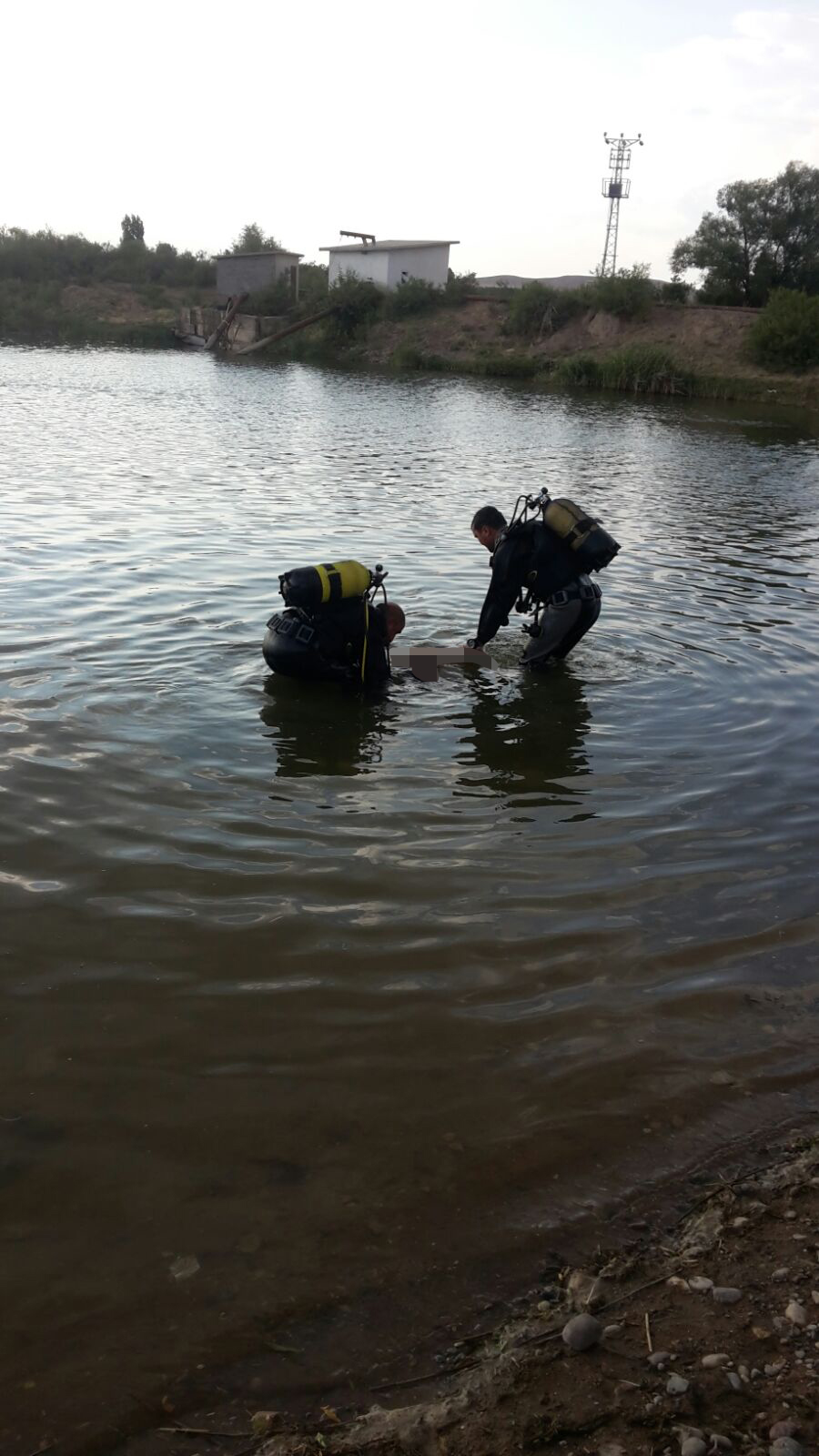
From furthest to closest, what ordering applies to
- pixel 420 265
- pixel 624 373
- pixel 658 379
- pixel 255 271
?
pixel 255 271 < pixel 420 265 < pixel 624 373 < pixel 658 379

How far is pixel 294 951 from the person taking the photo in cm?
479

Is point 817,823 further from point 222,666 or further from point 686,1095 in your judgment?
point 222,666

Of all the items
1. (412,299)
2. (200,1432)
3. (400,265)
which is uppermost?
(400,265)

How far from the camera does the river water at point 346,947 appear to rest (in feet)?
10.7

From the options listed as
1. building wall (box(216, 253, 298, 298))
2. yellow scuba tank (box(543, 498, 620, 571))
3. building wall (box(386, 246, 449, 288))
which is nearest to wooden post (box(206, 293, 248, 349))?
building wall (box(216, 253, 298, 298))

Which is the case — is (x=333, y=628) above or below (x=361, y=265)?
below

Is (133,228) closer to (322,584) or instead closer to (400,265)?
(400,265)

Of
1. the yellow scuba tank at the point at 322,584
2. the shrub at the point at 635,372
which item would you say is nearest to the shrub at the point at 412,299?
the shrub at the point at 635,372

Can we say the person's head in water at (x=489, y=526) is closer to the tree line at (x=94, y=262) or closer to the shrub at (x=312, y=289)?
the shrub at (x=312, y=289)

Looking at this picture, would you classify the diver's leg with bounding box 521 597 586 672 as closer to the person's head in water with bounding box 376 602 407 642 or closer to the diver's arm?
the diver's arm

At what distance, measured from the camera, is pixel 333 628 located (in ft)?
26.4

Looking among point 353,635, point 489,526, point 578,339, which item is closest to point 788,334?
point 578,339

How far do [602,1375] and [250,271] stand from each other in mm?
83606

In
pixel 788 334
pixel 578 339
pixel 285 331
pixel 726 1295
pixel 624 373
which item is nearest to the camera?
pixel 726 1295
